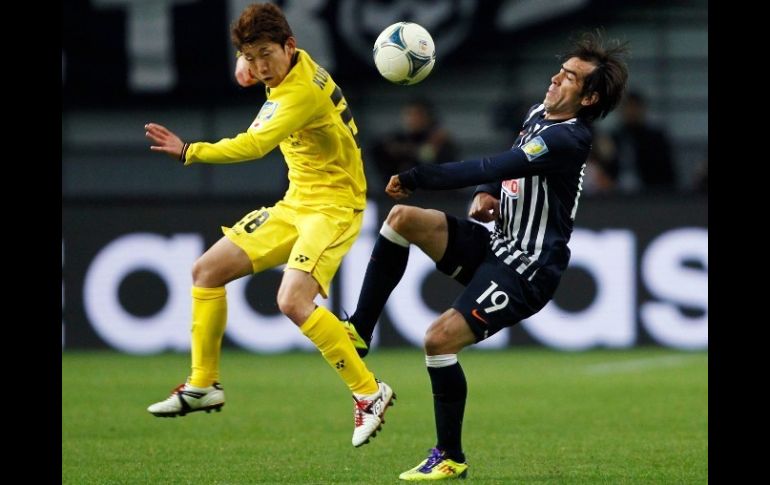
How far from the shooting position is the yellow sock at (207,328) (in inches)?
305

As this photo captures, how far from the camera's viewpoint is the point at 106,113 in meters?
16.2

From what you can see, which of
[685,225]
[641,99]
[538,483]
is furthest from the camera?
[641,99]

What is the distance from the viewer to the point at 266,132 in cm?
731

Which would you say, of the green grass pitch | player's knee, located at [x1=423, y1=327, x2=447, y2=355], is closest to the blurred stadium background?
the green grass pitch

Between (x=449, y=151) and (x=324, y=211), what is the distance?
6482mm

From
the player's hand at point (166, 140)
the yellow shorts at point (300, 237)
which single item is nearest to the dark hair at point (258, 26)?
the player's hand at point (166, 140)

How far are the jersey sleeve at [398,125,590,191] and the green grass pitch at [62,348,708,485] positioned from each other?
5.02 ft

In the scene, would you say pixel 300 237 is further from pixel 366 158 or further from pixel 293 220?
pixel 366 158

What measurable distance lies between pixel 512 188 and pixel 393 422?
9.47 feet

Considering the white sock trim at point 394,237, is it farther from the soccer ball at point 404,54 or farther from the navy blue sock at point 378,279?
the soccer ball at point 404,54

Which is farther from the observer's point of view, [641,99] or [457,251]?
[641,99]

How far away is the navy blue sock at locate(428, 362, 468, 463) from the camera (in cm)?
729
